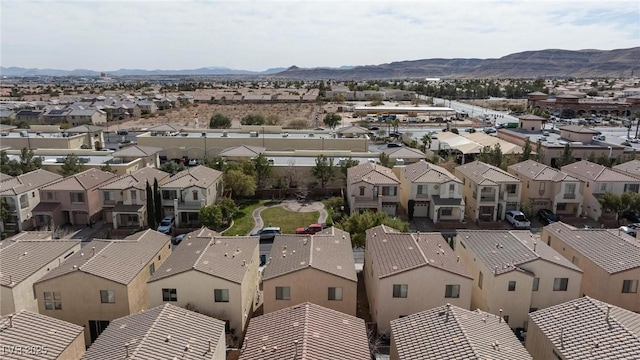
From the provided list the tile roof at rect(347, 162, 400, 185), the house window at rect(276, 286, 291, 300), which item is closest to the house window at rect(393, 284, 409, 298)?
the house window at rect(276, 286, 291, 300)

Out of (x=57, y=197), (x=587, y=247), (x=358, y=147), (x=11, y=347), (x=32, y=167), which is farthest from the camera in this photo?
(x=358, y=147)

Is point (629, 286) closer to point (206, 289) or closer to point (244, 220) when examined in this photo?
point (206, 289)

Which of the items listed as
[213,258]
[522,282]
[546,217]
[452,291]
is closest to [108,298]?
[213,258]

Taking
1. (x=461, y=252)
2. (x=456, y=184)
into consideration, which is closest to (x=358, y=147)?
(x=456, y=184)

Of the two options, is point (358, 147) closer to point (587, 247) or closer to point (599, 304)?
point (587, 247)

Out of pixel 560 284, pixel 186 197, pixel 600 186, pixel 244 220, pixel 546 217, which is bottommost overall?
pixel 244 220
